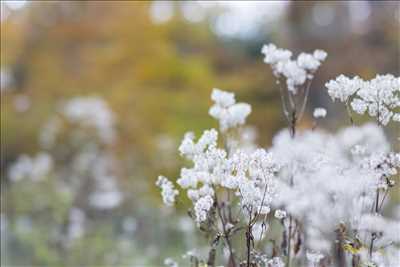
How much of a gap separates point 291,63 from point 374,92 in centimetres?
43

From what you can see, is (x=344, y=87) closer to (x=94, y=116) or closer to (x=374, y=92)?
(x=374, y=92)

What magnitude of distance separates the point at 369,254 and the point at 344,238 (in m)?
0.20

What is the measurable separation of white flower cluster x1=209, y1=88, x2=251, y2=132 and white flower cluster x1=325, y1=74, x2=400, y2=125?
50 centimetres

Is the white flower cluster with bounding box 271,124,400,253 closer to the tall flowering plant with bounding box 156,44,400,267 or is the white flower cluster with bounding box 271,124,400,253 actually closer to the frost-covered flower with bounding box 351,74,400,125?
the tall flowering plant with bounding box 156,44,400,267

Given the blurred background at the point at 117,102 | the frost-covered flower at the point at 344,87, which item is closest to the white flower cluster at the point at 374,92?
the frost-covered flower at the point at 344,87

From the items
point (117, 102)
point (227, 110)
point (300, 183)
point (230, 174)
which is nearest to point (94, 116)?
point (117, 102)

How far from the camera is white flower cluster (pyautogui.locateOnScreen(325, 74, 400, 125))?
2059 millimetres

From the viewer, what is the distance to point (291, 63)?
240 cm

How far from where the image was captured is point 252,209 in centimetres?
196

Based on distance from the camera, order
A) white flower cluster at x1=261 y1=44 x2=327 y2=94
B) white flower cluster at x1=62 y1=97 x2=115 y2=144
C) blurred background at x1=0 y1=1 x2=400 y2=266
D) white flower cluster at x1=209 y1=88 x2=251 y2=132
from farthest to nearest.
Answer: white flower cluster at x1=62 y1=97 x2=115 y2=144 → blurred background at x1=0 y1=1 x2=400 y2=266 → white flower cluster at x1=209 y1=88 x2=251 y2=132 → white flower cluster at x1=261 y1=44 x2=327 y2=94

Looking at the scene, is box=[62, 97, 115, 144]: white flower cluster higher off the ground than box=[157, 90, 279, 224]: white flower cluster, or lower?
higher

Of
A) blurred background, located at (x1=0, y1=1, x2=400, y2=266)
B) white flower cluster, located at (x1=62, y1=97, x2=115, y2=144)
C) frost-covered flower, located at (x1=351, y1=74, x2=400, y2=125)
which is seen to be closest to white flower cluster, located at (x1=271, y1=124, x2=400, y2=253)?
frost-covered flower, located at (x1=351, y1=74, x2=400, y2=125)

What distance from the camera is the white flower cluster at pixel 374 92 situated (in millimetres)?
2059

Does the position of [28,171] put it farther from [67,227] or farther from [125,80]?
[125,80]
